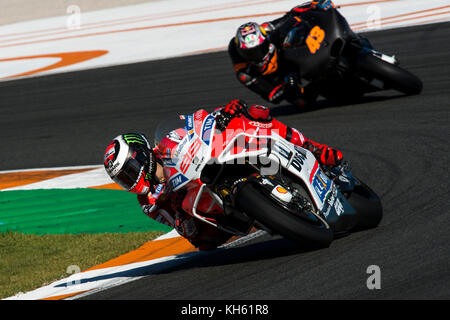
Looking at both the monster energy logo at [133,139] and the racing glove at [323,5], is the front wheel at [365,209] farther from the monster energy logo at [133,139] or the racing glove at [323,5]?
the racing glove at [323,5]

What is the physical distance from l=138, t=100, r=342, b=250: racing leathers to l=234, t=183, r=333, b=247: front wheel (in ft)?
1.53

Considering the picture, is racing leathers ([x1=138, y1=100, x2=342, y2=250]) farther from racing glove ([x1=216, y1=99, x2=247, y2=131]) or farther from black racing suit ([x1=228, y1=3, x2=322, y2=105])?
black racing suit ([x1=228, y1=3, x2=322, y2=105])

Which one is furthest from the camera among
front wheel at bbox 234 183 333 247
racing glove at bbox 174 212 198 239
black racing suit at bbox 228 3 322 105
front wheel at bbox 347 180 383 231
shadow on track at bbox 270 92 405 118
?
shadow on track at bbox 270 92 405 118

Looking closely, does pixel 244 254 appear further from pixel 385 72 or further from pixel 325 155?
pixel 385 72

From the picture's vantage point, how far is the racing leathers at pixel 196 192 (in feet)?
18.2

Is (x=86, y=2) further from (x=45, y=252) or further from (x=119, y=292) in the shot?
(x=119, y=292)

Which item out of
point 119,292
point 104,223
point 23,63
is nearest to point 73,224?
point 104,223

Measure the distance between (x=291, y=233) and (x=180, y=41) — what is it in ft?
47.4

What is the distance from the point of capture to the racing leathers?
555cm

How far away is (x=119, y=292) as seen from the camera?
18.6 feet

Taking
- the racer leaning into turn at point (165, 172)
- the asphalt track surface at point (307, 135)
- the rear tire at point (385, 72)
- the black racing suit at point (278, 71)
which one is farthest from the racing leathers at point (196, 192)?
the black racing suit at point (278, 71)

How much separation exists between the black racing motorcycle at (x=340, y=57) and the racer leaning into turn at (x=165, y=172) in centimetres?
459

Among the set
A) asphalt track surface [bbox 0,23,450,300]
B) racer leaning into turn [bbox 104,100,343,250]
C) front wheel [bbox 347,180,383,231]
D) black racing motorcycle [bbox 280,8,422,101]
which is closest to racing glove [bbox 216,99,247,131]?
racer leaning into turn [bbox 104,100,343,250]
